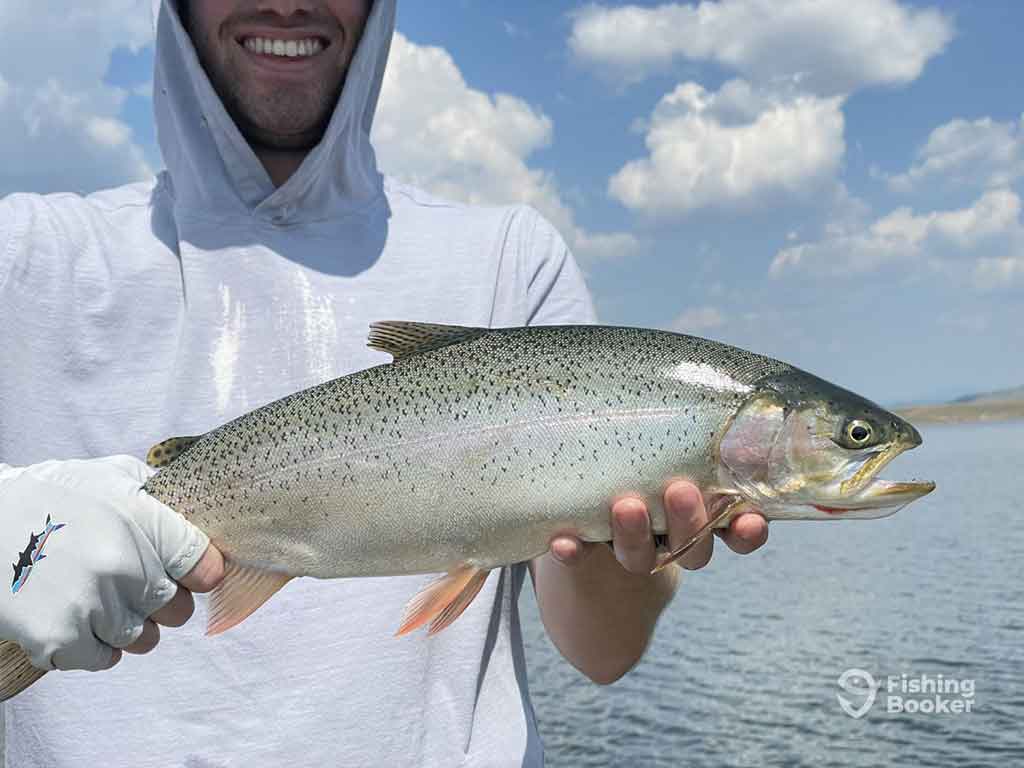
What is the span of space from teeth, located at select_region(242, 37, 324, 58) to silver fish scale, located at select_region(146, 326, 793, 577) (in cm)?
159

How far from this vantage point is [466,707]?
144 inches

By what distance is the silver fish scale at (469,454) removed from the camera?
10.1 feet

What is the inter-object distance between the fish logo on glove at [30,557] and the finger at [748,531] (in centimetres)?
199

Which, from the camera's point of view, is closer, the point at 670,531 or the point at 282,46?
the point at 670,531

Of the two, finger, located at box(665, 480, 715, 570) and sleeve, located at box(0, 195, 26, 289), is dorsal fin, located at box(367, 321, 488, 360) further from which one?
sleeve, located at box(0, 195, 26, 289)

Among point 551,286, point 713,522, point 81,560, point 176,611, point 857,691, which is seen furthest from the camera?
point 857,691

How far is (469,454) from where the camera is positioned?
3102 mm

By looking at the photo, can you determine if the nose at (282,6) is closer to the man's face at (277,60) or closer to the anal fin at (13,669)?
the man's face at (277,60)

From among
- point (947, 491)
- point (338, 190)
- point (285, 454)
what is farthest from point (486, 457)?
point (947, 491)

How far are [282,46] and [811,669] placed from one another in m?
17.8

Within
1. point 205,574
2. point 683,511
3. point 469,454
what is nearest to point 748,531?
point 683,511

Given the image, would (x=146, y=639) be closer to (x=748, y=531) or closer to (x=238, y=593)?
(x=238, y=593)

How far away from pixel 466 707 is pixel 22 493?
164 cm

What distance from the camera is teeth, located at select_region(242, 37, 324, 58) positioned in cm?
409
